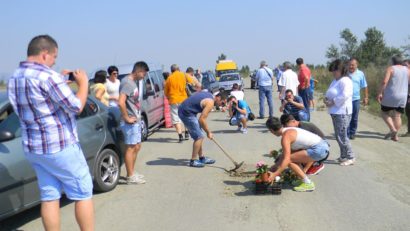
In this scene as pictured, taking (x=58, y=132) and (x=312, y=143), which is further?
(x=312, y=143)

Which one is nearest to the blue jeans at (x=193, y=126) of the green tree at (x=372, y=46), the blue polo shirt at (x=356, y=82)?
the blue polo shirt at (x=356, y=82)

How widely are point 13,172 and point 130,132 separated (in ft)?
7.13

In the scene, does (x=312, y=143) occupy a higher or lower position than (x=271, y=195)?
higher

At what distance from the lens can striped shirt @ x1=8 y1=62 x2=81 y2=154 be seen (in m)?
3.59

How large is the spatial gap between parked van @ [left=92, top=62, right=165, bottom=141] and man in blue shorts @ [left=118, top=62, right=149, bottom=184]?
3924 millimetres

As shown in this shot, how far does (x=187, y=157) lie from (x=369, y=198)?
3943mm

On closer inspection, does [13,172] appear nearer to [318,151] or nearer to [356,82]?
[318,151]

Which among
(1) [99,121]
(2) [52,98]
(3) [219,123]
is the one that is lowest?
(3) [219,123]

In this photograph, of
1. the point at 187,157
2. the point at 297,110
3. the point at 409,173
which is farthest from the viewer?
Result: the point at 297,110

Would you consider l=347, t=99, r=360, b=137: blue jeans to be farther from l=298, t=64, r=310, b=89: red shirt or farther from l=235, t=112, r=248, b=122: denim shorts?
l=235, t=112, r=248, b=122: denim shorts

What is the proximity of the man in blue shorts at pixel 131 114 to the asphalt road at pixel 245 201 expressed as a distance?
1.43ft

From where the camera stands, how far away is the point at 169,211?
5566mm

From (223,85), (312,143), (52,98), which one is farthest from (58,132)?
(223,85)

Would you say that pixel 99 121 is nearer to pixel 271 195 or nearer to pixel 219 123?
pixel 271 195
